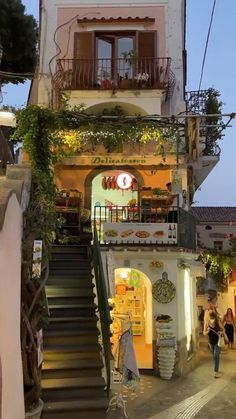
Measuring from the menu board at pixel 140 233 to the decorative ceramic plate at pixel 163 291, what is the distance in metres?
1.02

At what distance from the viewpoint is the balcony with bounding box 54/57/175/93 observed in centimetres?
1470

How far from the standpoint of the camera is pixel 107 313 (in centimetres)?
762

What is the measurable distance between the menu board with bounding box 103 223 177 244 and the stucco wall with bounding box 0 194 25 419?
6517 millimetres

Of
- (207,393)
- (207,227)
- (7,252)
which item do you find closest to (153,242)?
(207,393)

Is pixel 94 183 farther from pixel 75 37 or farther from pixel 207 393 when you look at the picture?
pixel 207 393

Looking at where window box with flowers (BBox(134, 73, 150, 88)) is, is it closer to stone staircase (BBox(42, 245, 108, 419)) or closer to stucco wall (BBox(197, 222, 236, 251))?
stone staircase (BBox(42, 245, 108, 419))

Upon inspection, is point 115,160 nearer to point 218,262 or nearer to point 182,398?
point 218,262

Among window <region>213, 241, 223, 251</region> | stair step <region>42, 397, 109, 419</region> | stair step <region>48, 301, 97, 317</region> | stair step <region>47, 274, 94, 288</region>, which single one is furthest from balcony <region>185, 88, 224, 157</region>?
window <region>213, 241, 223, 251</region>

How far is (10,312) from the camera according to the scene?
4.55 metres

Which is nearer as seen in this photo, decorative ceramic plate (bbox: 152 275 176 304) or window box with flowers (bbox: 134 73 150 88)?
decorative ceramic plate (bbox: 152 275 176 304)

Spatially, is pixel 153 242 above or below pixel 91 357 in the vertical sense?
above

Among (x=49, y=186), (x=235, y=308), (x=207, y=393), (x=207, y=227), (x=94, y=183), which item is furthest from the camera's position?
(x=207, y=227)

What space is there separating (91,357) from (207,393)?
309 cm

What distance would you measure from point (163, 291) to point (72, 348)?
12.8ft
